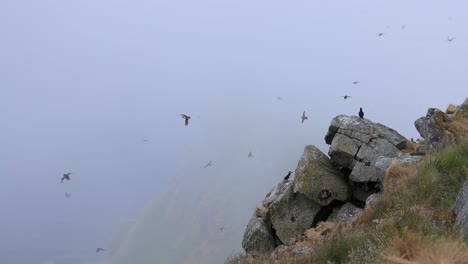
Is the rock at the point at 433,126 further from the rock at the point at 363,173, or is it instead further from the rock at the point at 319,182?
the rock at the point at 319,182

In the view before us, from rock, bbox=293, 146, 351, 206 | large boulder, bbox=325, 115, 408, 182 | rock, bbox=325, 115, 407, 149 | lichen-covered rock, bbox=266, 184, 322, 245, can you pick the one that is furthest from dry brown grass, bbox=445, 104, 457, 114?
lichen-covered rock, bbox=266, 184, 322, 245

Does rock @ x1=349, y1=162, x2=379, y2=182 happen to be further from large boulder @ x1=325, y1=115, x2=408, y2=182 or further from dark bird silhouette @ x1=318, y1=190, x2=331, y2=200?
dark bird silhouette @ x1=318, y1=190, x2=331, y2=200

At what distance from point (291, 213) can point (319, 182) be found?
176 cm

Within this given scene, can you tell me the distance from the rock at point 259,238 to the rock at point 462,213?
11.5m

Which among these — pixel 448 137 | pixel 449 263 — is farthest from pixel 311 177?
pixel 449 263

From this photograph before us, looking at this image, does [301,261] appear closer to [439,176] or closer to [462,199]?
[462,199]

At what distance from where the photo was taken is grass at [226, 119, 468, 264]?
12.2ft

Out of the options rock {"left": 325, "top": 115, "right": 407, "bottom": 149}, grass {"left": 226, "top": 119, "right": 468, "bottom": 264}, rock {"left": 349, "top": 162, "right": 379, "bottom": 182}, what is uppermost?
rock {"left": 325, "top": 115, "right": 407, "bottom": 149}

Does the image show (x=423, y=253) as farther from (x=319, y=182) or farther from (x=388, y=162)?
(x=319, y=182)

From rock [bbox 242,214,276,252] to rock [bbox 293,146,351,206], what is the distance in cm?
216

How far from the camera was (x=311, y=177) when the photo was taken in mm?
17328

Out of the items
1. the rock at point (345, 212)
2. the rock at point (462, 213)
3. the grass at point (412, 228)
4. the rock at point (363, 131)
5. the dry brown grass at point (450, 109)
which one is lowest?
the rock at point (462, 213)

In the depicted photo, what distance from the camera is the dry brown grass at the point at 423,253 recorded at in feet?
11.3

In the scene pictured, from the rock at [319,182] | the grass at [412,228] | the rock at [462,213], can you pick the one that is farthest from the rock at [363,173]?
the rock at [462,213]
